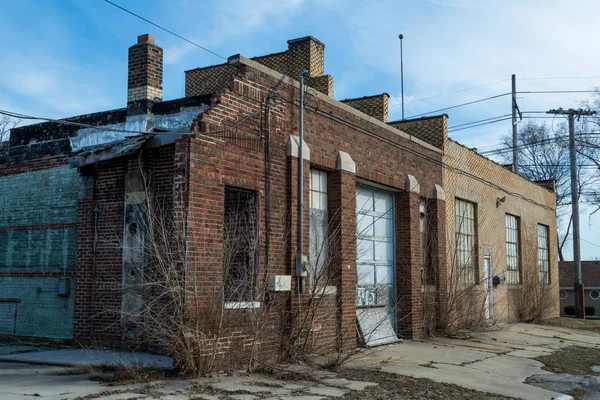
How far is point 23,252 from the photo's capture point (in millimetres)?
13922

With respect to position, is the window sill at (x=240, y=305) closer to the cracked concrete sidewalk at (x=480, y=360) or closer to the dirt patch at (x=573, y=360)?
the cracked concrete sidewalk at (x=480, y=360)

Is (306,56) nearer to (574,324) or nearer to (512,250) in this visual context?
(512,250)

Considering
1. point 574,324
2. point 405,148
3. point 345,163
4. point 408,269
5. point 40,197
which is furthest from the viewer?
point 574,324

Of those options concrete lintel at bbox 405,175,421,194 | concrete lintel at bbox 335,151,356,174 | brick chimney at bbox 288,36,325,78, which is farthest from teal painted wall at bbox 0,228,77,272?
brick chimney at bbox 288,36,325,78

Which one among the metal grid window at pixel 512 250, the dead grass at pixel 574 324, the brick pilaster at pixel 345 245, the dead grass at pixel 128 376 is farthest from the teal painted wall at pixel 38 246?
the dead grass at pixel 574 324

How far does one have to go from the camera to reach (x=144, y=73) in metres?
12.5

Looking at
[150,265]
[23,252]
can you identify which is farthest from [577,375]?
[23,252]

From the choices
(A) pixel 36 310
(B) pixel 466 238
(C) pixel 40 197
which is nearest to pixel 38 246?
(C) pixel 40 197

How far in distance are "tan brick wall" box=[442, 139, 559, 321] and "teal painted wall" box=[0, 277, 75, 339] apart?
10595 millimetres

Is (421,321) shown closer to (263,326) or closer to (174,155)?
(263,326)

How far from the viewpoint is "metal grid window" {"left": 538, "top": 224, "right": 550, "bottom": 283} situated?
28.6m

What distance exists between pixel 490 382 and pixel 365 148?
632cm

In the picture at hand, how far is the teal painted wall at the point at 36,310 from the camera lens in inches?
506

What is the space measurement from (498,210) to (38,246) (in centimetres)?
1662
